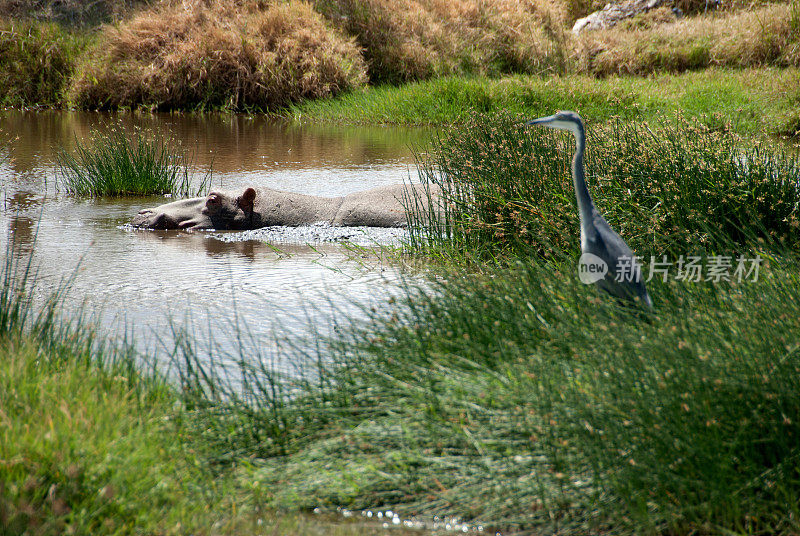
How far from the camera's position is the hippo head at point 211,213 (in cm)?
609

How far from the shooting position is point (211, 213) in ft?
20.2

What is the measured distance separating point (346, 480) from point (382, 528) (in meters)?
0.19

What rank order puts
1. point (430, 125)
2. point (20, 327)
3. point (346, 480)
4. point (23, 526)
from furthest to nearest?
1. point (430, 125)
2. point (20, 327)
3. point (346, 480)
4. point (23, 526)

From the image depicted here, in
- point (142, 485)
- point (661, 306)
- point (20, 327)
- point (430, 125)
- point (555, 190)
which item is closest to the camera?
point (142, 485)

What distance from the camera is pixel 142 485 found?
7.16 ft

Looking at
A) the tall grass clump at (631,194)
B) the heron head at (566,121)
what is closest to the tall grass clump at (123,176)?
the tall grass clump at (631,194)

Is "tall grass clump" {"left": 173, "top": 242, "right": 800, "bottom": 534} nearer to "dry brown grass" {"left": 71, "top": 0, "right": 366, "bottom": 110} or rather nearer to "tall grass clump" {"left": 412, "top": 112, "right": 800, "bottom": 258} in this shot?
"tall grass clump" {"left": 412, "top": 112, "right": 800, "bottom": 258}

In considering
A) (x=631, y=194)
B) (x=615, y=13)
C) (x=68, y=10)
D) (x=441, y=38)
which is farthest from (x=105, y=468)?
(x=68, y=10)

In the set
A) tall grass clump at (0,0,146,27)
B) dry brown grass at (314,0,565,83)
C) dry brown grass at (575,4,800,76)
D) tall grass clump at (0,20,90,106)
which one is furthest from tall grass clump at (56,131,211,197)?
tall grass clump at (0,0,146,27)

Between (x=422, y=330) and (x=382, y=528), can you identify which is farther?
(x=422, y=330)

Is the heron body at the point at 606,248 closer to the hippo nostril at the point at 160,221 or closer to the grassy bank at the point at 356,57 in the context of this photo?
the hippo nostril at the point at 160,221

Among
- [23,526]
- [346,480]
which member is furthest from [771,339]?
[23,526]

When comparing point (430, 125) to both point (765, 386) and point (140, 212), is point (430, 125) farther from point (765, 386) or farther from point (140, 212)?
point (765, 386)

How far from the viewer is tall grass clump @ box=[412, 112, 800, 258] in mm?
4102
